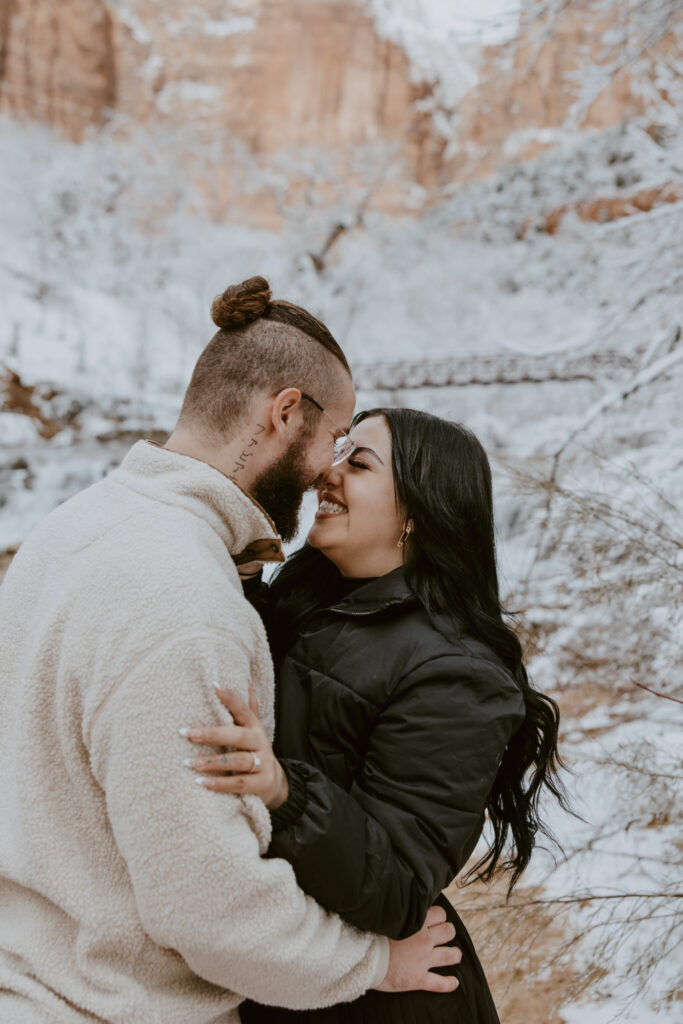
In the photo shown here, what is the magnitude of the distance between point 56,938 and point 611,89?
1481cm

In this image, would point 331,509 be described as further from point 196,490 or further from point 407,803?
point 407,803

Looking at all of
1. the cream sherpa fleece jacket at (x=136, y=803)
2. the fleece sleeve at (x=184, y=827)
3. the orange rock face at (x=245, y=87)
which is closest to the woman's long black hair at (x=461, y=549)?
the cream sherpa fleece jacket at (x=136, y=803)

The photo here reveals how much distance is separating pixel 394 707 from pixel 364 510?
40cm

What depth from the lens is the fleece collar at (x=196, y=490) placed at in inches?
43.6

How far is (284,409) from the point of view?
1.27m

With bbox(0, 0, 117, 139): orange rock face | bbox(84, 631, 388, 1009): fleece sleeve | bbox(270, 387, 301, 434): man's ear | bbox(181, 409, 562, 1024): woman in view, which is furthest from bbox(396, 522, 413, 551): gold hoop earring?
bbox(0, 0, 117, 139): orange rock face

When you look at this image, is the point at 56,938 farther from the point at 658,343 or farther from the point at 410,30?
the point at 410,30

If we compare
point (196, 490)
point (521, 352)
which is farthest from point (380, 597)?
point (521, 352)

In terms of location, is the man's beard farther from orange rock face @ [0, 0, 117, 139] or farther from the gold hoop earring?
orange rock face @ [0, 0, 117, 139]

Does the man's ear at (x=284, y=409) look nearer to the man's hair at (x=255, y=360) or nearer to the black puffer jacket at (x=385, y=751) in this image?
the man's hair at (x=255, y=360)

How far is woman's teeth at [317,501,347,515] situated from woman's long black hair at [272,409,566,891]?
111 mm

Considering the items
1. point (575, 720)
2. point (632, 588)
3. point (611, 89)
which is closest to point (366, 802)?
point (632, 588)

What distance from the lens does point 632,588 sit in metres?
2.38

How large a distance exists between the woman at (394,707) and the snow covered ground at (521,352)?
91 centimetres
